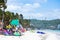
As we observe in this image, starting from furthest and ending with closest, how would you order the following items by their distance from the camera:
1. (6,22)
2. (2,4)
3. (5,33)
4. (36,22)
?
(36,22) < (6,22) < (2,4) < (5,33)

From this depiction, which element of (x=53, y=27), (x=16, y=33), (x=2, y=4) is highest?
(x=2, y=4)

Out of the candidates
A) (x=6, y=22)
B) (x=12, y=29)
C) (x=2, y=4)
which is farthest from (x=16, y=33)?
(x=6, y=22)

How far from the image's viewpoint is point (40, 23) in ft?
504

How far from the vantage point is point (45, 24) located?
155250 mm

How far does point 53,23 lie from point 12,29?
127 metres

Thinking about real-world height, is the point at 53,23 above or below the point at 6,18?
below

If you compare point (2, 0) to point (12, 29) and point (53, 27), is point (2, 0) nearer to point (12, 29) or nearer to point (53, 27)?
point (12, 29)

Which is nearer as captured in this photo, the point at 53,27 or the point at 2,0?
the point at 2,0

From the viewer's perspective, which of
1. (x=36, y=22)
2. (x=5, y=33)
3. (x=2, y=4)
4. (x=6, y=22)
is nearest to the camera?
(x=5, y=33)

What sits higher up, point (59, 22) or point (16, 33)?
point (16, 33)

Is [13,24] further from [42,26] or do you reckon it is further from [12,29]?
[42,26]

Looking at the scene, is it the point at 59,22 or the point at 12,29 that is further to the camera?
the point at 59,22

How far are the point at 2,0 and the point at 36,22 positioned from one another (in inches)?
4563

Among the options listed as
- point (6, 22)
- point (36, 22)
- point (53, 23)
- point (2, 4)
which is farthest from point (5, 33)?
point (53, 23)
